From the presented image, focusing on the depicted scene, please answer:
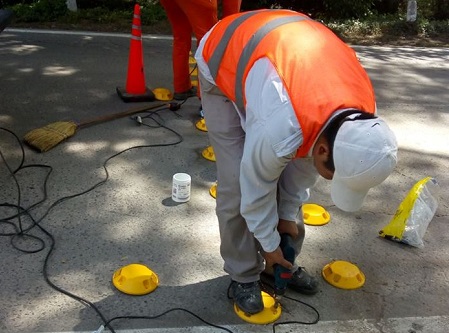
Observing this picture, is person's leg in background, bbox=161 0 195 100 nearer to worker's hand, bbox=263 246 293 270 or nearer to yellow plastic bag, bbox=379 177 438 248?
yellow plastic bag, bbox=379 177 438 248

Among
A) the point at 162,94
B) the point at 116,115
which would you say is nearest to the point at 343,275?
the point at 116,115

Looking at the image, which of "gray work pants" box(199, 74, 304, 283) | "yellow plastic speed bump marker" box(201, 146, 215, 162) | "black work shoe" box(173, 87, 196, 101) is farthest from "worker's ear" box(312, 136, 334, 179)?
"black work shoe" box(173, 87, 196, 101)

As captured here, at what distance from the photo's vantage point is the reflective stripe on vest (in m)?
2.21

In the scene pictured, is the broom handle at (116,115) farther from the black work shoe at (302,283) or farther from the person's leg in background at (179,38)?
the black work shoe at (302,283)

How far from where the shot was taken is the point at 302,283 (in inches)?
113

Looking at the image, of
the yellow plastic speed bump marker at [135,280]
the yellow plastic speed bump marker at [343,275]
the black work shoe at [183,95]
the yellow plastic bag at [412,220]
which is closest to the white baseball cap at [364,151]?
the yellow plastic speed bump marker at [343,275]

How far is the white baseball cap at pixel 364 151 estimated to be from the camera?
1867 millimetres

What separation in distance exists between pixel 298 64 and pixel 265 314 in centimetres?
129

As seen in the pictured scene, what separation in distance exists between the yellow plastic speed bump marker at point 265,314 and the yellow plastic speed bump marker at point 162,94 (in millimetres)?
3006

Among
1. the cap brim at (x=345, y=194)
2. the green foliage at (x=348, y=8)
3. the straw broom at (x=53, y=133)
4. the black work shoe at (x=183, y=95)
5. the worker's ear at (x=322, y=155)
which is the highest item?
the green foliage at (x=348, y=8)

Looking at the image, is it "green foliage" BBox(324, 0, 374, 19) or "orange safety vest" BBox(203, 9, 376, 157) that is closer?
"orange safety vest" BBox(203, 9, 376, 157)

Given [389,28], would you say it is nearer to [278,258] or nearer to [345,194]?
[278,258]

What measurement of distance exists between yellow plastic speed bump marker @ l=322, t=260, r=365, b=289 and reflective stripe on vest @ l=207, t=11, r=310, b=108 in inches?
47.3

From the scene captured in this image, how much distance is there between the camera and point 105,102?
5.19 m
